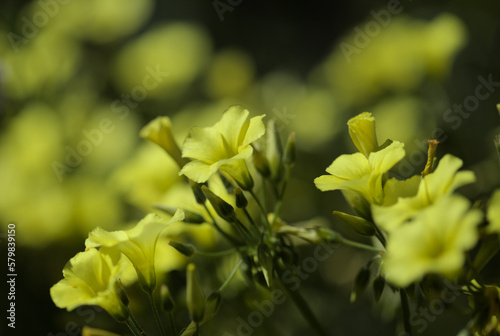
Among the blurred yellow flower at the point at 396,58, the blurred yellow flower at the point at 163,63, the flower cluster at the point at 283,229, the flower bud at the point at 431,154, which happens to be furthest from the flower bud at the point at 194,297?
the blurred yellow flower at the point at 163,63

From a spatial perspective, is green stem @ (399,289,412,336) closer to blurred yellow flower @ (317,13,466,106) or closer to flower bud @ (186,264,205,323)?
flower bud @ (186,264,205,323)

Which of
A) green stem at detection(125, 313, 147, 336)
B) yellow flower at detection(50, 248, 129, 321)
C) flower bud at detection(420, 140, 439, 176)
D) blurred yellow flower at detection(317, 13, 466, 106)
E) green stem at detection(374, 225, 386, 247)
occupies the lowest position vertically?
blurred yellow flower at detection(317, 13, 466, 106)

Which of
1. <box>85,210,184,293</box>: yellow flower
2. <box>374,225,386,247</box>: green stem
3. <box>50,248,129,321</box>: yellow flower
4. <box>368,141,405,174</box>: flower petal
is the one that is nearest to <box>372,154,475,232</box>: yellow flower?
<box>368,141,405,174</box>: flower petal

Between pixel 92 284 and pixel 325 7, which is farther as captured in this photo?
pixel 325 7

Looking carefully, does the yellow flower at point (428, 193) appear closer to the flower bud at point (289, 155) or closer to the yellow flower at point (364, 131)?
the yellow flower at point (364, 131)

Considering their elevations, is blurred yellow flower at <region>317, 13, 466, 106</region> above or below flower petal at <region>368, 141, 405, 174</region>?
below

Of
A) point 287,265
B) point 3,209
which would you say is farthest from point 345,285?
point 3,209

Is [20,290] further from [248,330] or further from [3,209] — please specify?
[248,330]
